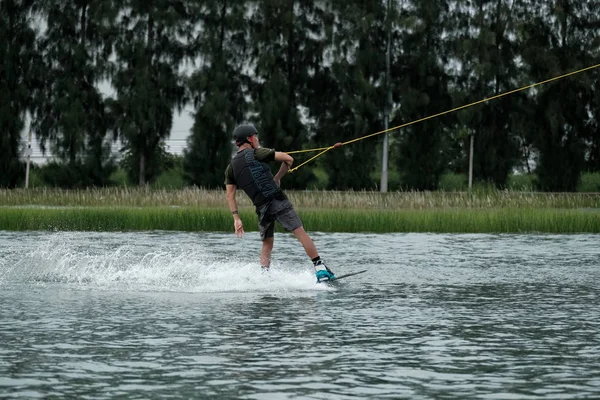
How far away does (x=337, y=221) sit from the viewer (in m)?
27.0

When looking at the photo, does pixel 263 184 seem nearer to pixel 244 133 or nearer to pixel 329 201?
pixel 244 133

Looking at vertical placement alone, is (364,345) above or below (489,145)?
below

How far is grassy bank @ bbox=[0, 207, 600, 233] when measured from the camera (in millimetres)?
26953

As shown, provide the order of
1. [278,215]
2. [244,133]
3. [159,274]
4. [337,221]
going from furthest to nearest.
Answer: [337,221] → [159,274] → [278,215] → [244,133]

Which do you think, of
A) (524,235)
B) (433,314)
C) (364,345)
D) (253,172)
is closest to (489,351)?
(364,345)

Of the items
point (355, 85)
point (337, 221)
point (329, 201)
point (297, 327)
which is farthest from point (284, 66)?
point (297, 327)

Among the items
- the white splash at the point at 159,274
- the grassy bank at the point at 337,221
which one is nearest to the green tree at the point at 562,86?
the grassy bank at the point at 337,221

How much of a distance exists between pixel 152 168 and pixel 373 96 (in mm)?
9093

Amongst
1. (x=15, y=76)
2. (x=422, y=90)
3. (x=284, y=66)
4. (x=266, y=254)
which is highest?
(x=284, y=66)

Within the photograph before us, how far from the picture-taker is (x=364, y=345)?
9.94 meters

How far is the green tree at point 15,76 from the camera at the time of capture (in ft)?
167

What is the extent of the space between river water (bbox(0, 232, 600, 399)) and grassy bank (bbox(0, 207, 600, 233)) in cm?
710

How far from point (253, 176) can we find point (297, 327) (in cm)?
386

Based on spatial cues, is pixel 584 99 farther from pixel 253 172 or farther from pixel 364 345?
pixel 364 345
